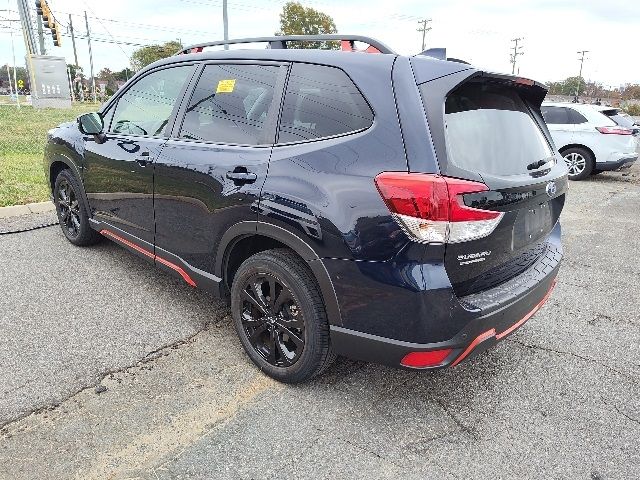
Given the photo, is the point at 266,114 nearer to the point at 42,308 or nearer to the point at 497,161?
the point at 497,161

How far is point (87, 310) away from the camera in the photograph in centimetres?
344

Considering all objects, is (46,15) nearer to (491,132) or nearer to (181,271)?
(181,271)

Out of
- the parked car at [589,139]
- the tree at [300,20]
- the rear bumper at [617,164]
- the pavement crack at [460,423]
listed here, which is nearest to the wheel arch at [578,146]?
the parked car at [589,139]

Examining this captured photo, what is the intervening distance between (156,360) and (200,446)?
826mm

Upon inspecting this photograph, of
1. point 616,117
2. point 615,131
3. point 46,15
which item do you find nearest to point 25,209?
point 615,131

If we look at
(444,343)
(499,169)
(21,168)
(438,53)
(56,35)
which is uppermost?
(56,35)

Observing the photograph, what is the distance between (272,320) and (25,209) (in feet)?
15.4

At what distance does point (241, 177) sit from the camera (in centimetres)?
264

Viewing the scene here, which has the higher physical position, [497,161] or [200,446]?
[497,161]

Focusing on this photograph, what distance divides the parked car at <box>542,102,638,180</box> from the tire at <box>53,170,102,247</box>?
9319mm

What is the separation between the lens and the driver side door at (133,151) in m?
3.32

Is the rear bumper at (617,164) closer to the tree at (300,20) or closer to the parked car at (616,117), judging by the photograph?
the parked car at (616,117)

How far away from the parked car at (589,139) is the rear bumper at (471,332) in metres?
9.04

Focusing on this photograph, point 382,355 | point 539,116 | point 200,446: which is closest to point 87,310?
point 200,446
